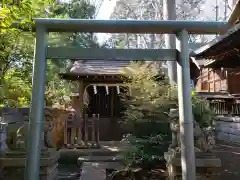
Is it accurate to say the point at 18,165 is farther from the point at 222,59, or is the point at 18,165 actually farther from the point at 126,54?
the point at 222,59

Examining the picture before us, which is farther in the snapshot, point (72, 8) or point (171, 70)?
point (72, 8)

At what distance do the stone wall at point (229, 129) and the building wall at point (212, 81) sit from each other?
3145mm

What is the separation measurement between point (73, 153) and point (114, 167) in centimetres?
237

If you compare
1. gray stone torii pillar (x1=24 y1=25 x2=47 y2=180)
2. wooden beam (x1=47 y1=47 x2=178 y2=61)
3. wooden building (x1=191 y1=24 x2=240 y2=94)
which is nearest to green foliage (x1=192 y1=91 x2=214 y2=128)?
wooden beam (x1=47 y1=47 x2=178 y2=61)

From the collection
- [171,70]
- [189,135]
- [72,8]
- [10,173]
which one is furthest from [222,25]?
[72,8]

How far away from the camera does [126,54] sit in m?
3.42

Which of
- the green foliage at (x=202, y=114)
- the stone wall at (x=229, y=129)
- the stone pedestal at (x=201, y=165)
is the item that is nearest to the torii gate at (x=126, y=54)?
the stone pedestal at (x=201, y=165)

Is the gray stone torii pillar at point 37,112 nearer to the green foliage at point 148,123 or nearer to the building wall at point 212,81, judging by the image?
the green foliage at point 148,123

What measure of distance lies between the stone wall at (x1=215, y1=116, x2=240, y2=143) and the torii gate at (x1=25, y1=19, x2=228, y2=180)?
24.0 feet

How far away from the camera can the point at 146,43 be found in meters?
25.7

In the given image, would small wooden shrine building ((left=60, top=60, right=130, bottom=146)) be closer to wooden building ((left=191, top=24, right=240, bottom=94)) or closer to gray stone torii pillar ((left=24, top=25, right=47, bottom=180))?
wooden building ((left=191, top=24, right=240, bottom=94))

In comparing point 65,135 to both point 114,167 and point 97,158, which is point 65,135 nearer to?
point 97,158

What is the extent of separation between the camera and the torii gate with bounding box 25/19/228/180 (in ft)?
10.7

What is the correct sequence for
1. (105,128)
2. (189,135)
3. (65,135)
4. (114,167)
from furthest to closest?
1. (105,128)
2. (65,135)
3. (114,167)
4. (189,135)
